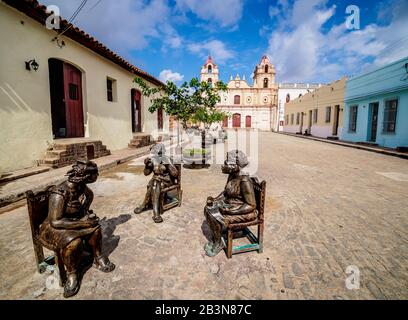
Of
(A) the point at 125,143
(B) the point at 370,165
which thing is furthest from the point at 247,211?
(A) the point at 125,143

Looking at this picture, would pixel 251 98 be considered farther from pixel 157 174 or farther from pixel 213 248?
pixel 213 248

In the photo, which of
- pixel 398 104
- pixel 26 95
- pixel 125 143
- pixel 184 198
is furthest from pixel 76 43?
pixel 398 104

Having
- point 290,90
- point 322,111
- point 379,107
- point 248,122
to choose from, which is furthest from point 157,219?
point 248,122

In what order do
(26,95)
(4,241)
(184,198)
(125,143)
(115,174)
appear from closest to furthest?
1. (4,241)
2. (184,198)
3. (26,95)
4. (115,174)
5. (125,143)

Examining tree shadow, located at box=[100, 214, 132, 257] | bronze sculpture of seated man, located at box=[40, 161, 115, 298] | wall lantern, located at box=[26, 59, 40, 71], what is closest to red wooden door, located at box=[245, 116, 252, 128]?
wall lantern, located at box=[26, 59, 40, 71]

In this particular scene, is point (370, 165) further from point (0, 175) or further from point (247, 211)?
point (0, 175)

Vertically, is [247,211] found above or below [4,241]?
above

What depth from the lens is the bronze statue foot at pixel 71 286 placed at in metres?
1.99

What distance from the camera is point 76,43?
7902 mm

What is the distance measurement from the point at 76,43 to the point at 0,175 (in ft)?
17.2

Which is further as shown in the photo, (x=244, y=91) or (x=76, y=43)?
(x=244, y=91)

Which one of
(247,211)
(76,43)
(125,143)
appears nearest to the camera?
(247,211)

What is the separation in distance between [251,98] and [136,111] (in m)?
38.1

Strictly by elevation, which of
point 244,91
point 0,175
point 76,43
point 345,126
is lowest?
point 0,175
